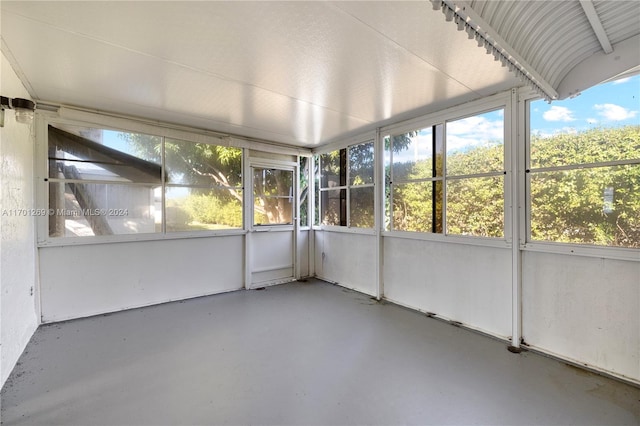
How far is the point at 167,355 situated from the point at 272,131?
3.07 meters

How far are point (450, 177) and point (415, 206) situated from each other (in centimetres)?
60

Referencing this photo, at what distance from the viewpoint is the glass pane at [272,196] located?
474 centimetres

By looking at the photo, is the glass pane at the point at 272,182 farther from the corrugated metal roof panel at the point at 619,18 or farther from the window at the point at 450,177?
the corrugated metal roof panel at the point at 619,18

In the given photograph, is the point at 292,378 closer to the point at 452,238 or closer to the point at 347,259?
the point at 452,238

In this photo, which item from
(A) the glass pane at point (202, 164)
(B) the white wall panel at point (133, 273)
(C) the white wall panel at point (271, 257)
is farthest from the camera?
(C) the white wall panel at point (271, 257)

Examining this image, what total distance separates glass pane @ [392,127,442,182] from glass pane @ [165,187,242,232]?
8.20 feet

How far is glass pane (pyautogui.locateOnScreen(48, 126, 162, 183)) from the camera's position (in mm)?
3141

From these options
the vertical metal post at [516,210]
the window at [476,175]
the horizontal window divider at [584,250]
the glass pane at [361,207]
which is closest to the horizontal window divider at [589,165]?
the vertical metal post at [516,210]

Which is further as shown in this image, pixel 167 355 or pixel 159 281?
A: pixel 159 281

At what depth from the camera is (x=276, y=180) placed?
196 inches

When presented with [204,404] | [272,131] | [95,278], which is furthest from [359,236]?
[95,278]

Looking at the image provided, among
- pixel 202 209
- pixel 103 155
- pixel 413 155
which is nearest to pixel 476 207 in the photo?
pixel 413 155

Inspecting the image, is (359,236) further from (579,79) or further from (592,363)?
(579,79)

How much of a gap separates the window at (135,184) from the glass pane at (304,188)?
128cm
